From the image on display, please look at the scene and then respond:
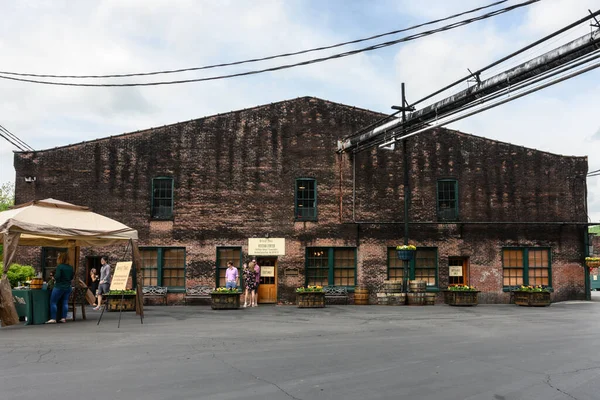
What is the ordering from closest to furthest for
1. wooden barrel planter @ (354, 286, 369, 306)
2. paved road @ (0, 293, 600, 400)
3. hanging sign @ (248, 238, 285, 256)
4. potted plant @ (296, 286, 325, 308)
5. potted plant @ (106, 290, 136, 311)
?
paved road @ (0, 293, 600, 400) < potted plant @ (106, 290, 136, 311) < potted plant @ (296, 286, 325, 308) < wooden barrel planter @ (354, 286, 369, 306) < hanging sign @ (248, 238, 285, 256)

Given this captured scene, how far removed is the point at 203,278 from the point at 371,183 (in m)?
8.25

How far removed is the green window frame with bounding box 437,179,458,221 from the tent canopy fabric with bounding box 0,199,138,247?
1417cm

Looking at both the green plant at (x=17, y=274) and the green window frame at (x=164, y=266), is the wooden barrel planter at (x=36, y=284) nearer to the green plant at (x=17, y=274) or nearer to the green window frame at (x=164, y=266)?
the green plant at (x=17, y=274)

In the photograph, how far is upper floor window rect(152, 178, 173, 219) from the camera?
2283cm

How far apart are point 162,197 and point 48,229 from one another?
373 inches

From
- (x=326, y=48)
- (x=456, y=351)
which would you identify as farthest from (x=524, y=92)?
(x=456, y=351)

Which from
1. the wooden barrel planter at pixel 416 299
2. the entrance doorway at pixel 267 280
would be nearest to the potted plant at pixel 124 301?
the entrance doorway at pixel 267 280

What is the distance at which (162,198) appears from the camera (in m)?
22.9

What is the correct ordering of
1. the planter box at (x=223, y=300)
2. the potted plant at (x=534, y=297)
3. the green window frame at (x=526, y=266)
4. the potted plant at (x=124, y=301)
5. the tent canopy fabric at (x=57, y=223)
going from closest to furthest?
1. the tent canopy fabric at (x=57, y=223)
2. the potted plant at (x=124, y=301)
3. the planter box at (x=223, y=300)
4. the potted plant at (x=534, y=297)
5. the green window frame at (x=526, y=266)

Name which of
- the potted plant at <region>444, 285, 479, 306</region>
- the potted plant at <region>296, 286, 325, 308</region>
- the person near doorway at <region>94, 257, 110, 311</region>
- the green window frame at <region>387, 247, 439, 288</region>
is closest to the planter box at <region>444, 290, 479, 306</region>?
the potted plant at <region>444, 285, 479, 306</region>

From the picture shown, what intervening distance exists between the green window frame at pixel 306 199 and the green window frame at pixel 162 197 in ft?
17.4

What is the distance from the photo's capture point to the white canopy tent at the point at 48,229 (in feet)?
42.7

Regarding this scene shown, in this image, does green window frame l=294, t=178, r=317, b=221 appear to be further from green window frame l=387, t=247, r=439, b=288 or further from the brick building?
green window frame l=387, t=247, r=439, b=288

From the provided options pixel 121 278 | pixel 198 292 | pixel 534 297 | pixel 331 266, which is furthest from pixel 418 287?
pixel 121 278
